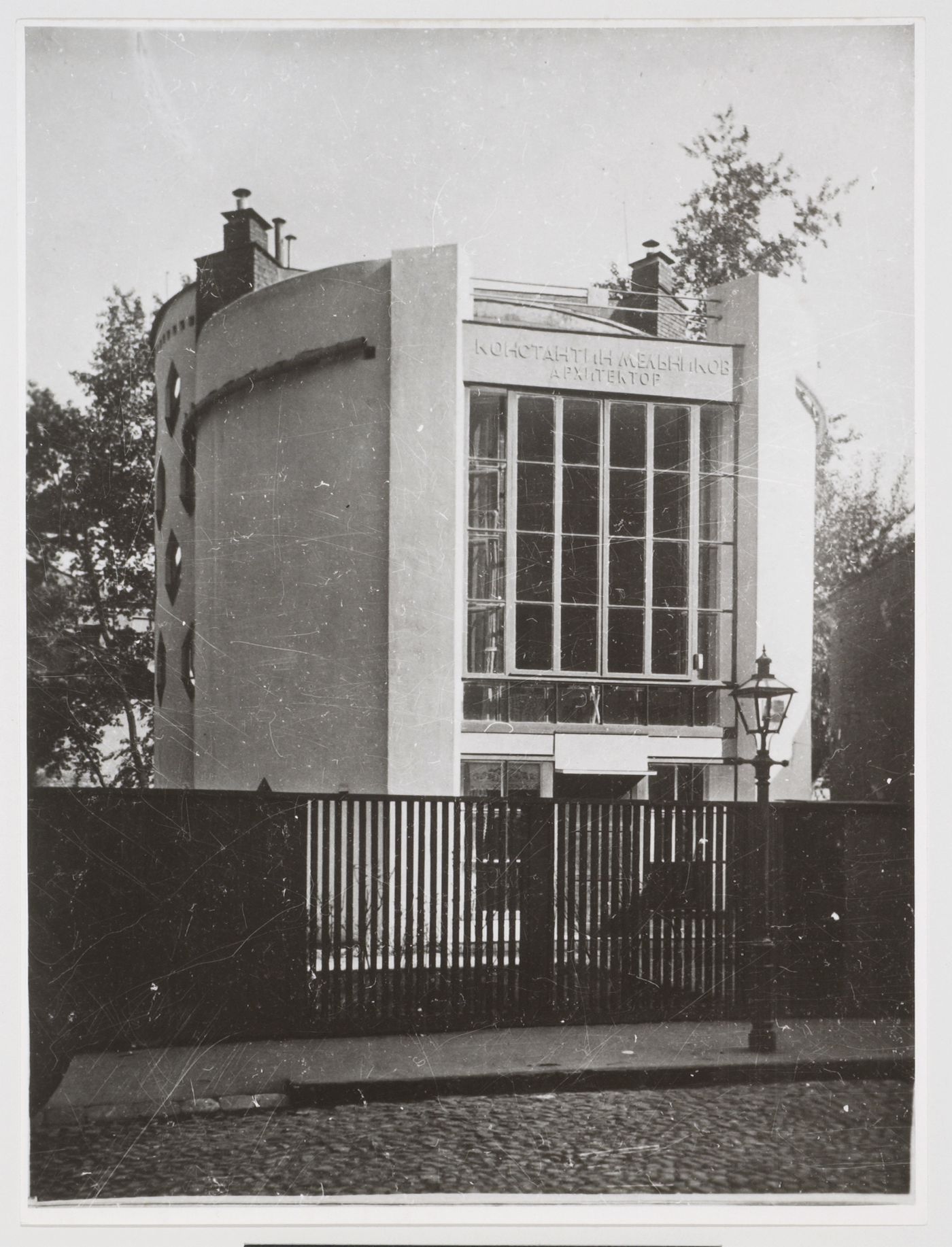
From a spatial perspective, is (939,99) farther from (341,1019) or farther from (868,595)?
(341,1019)

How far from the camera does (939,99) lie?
4238 millimetres

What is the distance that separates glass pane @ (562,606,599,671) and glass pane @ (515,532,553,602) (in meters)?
0.20

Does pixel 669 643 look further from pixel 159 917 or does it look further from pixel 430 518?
pixel 159 917

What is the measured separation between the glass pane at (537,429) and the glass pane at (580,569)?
0.79 m

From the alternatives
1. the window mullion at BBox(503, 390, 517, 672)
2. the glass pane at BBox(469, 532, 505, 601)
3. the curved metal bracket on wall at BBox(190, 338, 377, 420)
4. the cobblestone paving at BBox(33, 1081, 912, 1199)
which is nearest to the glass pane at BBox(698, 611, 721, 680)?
the window mullion at BBox(503, 390, 517, 672)

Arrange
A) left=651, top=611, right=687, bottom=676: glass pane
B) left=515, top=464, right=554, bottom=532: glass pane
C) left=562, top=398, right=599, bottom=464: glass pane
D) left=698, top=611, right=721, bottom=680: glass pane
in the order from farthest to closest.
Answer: left=562, top=398, right=599, bottom=464: glass pane → left=698, top=611, right=721, bottom=680: glass pane → left=651, top=611, right=687, bottom=676: glass pane → left=515, top=464, right=554, bottom=532: glass pane

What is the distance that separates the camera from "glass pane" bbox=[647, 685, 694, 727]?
226 inches

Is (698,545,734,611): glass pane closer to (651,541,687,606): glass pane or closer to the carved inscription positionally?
(651,541,687,606): glass pane

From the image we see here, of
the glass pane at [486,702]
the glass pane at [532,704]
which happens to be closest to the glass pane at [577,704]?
the glass pane at [532,704]

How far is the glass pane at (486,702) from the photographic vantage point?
18.4 ft

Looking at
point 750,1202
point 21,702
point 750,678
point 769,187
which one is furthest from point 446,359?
point 750,1202

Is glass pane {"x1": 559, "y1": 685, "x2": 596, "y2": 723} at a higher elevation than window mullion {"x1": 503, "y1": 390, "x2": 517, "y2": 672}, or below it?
below

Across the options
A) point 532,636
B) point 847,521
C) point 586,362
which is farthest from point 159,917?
point 586,362

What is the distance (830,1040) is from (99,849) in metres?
3.39
